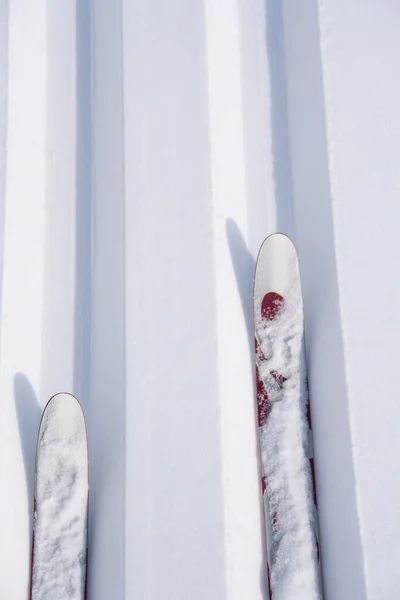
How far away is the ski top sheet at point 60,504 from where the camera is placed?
1.47 metres

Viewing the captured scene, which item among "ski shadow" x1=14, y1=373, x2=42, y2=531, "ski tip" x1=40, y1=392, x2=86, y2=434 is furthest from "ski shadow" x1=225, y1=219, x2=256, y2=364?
"ski shadow" x1=14, y1=373, x2=42, y2=531

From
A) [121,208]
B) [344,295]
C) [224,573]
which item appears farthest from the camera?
[121,208]

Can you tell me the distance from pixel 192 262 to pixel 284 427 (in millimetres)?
554

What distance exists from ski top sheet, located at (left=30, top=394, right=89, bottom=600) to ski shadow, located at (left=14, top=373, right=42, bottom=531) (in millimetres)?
64

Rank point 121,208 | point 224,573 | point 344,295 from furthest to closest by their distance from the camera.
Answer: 1. point 121,208
2. point 344,295
3. point 224,573

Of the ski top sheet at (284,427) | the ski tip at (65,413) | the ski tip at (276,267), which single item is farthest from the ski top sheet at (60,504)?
the ski tip at (276,267)

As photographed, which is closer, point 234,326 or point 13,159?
point 234,326

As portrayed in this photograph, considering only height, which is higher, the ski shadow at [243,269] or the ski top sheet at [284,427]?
the ski shadow at [243,269]

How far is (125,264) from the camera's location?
1582mm

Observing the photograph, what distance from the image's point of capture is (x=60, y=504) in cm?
150

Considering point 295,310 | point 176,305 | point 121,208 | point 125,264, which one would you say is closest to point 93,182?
point 121,208

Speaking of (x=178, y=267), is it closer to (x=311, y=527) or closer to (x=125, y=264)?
(x=125, y=264)

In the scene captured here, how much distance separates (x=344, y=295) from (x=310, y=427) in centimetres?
40

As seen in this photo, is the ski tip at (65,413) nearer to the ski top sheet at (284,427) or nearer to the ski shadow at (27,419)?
the ski shadow at (27,419)
